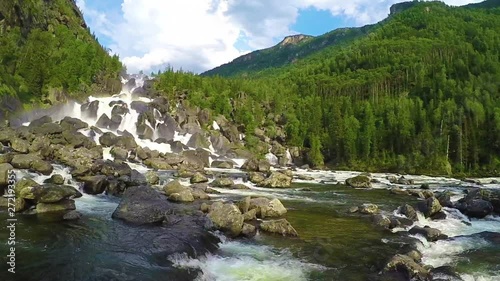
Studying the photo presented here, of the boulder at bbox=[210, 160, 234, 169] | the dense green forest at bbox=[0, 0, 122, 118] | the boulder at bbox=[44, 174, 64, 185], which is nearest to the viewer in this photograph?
the boulder at bbox=[44, 174, 64, 185]

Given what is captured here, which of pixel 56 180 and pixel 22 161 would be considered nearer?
pixel 56 180

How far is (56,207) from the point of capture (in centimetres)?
2555

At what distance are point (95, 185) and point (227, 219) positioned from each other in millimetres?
15240

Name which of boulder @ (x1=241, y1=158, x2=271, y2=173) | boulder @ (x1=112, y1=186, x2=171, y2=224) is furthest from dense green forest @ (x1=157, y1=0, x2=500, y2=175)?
boulder @ (x1=112, y1=186, x2=171, y2=224)

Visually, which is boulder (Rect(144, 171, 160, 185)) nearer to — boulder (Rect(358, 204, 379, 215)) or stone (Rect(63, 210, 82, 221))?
stone (Rect(63, 210, 82, 221))

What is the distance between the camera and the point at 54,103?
273 feet

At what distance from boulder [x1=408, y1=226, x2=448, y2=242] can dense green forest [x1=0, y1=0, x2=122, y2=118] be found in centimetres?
6656

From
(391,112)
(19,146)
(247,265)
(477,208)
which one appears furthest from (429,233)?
(391,112)

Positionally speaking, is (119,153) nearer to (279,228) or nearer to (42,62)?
(42,62)

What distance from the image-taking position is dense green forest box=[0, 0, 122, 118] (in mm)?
80500

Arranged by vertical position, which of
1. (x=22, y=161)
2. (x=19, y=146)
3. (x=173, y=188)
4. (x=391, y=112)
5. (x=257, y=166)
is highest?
(x=391, y=112)

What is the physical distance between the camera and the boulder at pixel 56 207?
2495 cm

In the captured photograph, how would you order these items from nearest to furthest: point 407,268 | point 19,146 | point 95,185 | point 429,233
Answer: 1. point 407,268
2. point 429,233
3. point 95,185
4. point 19,146

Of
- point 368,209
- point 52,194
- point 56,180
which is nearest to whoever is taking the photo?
point 52,194
